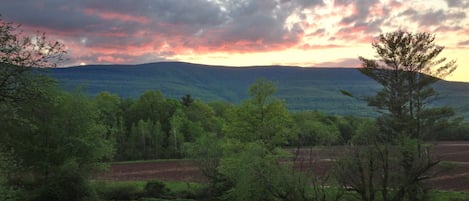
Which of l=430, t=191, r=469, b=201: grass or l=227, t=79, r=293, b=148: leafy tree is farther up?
l=227, t=79, r=293, b=148: leafy tree

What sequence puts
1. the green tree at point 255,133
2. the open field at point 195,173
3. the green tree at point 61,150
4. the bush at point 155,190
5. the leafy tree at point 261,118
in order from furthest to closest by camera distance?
the open field at point 195,173 < the bush at point 155,190 < the leafy tree at point 261,118 < the green tree at point 61,150 < the green tree at point 255,133

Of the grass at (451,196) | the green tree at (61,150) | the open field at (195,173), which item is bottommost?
the open field at (195,173)

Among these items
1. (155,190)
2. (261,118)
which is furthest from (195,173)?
(261,118)

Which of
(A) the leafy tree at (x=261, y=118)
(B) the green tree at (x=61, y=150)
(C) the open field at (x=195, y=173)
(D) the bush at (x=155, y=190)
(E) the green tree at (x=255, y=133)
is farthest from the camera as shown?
(C) the open field at (x=195, y=173)

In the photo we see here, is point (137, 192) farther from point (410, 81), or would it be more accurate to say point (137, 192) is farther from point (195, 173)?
point (410, 81)

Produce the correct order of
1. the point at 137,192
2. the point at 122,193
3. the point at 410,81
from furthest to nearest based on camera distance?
the point at 137,192 < the point at 122,193 < the point at 410,81

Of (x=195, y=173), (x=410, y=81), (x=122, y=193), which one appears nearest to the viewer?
(x=410, y=81)

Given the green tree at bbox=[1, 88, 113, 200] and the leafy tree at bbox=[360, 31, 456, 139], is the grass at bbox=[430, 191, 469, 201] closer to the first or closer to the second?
the leafy tree at bbox=[360, 31, 456, 139]

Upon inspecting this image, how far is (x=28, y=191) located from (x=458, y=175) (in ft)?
190

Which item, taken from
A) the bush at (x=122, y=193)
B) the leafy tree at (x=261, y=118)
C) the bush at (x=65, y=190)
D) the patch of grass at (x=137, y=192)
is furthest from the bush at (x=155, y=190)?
the leafy tree at (x=261, y=118)

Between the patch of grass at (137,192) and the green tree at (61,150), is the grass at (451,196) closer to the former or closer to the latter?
the patch of grass at (137,192)

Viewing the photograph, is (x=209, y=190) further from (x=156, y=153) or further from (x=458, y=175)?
(x=156, y=153)

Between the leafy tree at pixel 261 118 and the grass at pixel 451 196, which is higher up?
the leafy tree at pixel 261 118

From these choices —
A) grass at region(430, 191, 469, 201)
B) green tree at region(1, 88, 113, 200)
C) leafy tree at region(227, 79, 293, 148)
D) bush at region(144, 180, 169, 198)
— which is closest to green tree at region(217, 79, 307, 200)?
leafy tree at region(227, 79, 293, 148)
